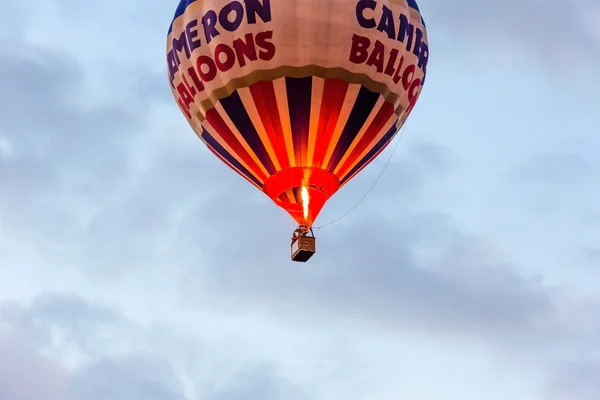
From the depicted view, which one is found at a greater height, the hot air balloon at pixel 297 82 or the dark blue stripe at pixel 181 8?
the dark blue stripe at pixel 181 8

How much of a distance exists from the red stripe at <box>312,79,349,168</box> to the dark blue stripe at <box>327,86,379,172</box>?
12.9 inches

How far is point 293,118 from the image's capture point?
47.6 m

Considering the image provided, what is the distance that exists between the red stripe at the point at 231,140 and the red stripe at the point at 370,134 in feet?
7.35

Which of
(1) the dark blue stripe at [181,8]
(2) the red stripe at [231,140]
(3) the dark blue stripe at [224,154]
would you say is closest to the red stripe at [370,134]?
(2) the red stripe at [231,140]

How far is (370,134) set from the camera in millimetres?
48656

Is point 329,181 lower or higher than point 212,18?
lower

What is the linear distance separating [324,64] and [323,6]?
153 centimetres

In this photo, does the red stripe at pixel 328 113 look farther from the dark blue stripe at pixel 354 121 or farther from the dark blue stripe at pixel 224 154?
the dark blue stripe at pixel 224 154

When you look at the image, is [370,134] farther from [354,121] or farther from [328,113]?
[328,113]

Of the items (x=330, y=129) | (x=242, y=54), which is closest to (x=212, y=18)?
(x=242, y=54)

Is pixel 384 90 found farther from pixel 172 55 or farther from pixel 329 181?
pixel 172 55

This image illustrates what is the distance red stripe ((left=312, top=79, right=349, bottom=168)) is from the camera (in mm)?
47375

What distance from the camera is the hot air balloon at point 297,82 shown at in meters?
46.8

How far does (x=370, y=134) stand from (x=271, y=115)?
2.90 m
